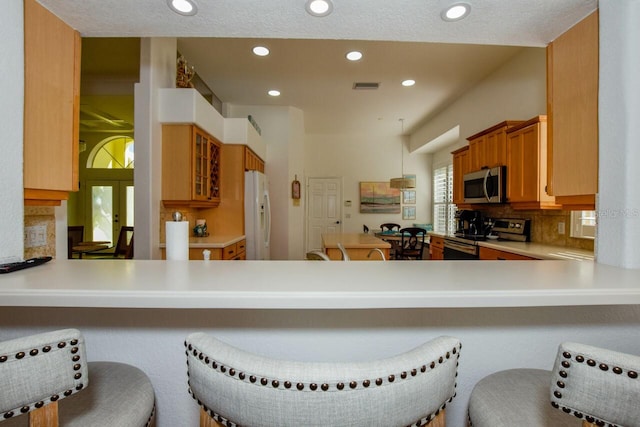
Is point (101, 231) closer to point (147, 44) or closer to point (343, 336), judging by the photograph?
point (147, 44)

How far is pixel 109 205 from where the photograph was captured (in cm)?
691

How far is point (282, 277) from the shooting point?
3.48 feet

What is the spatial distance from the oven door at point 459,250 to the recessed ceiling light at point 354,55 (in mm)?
2531

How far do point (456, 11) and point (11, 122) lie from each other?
183 cm

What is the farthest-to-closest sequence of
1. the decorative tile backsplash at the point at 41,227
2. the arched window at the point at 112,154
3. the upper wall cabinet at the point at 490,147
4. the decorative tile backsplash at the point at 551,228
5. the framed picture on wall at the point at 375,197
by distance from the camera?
the framed picture on wall at the point at 375,197
the arched window at the point at 112,154
the upper wall cabinet at the point at 490,147
the decorative tile backsplash at the point at 551,228
the decorative tile backsplash at the point at 41,227

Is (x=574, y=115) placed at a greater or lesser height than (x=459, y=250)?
greater

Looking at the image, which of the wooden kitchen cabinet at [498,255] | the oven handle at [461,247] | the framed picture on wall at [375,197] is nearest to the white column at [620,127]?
the wooden kitchen cabinet at [498,255]

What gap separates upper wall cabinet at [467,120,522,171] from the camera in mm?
3416

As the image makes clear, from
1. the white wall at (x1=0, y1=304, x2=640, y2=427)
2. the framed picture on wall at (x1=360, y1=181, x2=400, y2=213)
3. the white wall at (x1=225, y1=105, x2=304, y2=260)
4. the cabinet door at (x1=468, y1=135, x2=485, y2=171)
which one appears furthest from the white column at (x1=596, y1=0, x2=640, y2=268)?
the framed picture on wall at (x1=360, y1=181, x2=400, y2=213)

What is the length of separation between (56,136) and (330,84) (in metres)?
3.73

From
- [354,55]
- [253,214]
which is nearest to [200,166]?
[253,214]

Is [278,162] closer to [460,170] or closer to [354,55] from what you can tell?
[354,55]

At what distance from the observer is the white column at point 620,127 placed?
46.7 inches

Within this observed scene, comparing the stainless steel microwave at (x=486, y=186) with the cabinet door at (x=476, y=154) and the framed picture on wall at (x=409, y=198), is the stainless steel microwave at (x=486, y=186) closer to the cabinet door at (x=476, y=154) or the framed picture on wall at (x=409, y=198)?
the cabinet door at (x=476, y=154)
